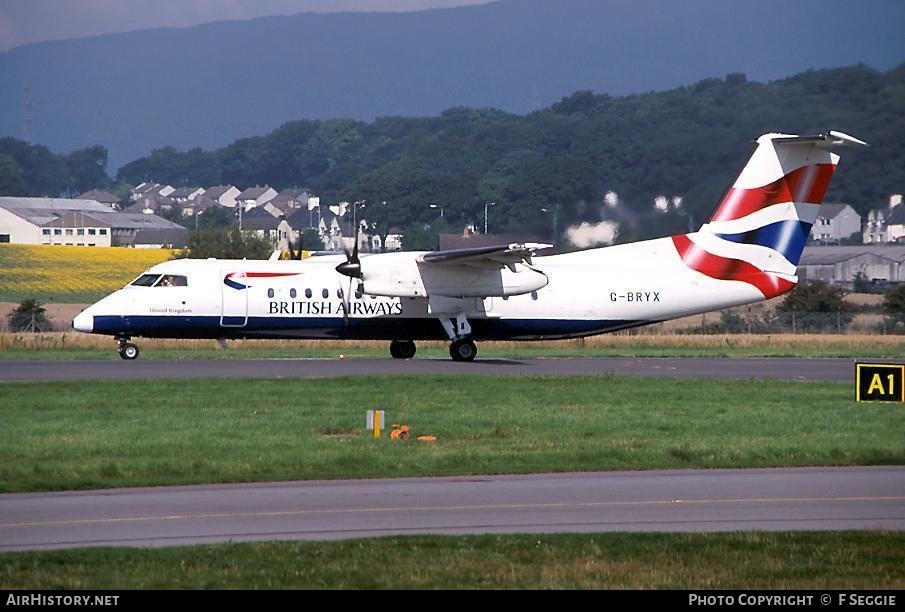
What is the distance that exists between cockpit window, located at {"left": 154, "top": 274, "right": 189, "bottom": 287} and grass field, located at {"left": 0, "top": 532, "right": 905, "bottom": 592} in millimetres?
22990

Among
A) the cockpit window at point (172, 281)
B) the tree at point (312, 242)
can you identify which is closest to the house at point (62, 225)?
the tree at point (312, 242)

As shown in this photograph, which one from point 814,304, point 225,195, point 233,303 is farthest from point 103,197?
point 233,303

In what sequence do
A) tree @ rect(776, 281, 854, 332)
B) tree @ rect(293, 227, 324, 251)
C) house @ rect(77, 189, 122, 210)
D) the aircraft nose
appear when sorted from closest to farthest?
the aircraft nose, tree @ rect(776, 281, 854, 332), tree @ rect(293, 227, 324, 251), house @ rect(77, 189, 122, 210)

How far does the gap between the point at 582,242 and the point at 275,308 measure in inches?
554

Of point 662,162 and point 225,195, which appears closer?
point 662,162

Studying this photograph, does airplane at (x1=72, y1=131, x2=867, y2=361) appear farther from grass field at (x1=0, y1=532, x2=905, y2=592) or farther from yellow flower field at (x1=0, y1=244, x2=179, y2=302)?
yellow flower field at (x1=0, y1=244, x2=179, y2=302)

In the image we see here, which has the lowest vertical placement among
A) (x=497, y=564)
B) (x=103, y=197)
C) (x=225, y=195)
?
(x=497, y=564)

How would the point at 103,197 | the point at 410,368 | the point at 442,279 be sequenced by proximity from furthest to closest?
the point at 103,197 → the point at 442,279 → the point at 410,368

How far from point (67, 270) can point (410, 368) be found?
4943cm

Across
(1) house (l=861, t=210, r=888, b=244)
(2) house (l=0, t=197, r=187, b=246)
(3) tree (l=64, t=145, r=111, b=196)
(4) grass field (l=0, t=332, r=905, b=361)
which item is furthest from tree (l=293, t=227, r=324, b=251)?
(3) tree (l=64, t=145, r=111, b=196)

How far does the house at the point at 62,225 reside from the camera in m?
113

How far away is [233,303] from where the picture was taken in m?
33.9

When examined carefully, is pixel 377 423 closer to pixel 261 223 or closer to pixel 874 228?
pixel 874 228

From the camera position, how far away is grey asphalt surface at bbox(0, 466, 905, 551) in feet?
41.8
